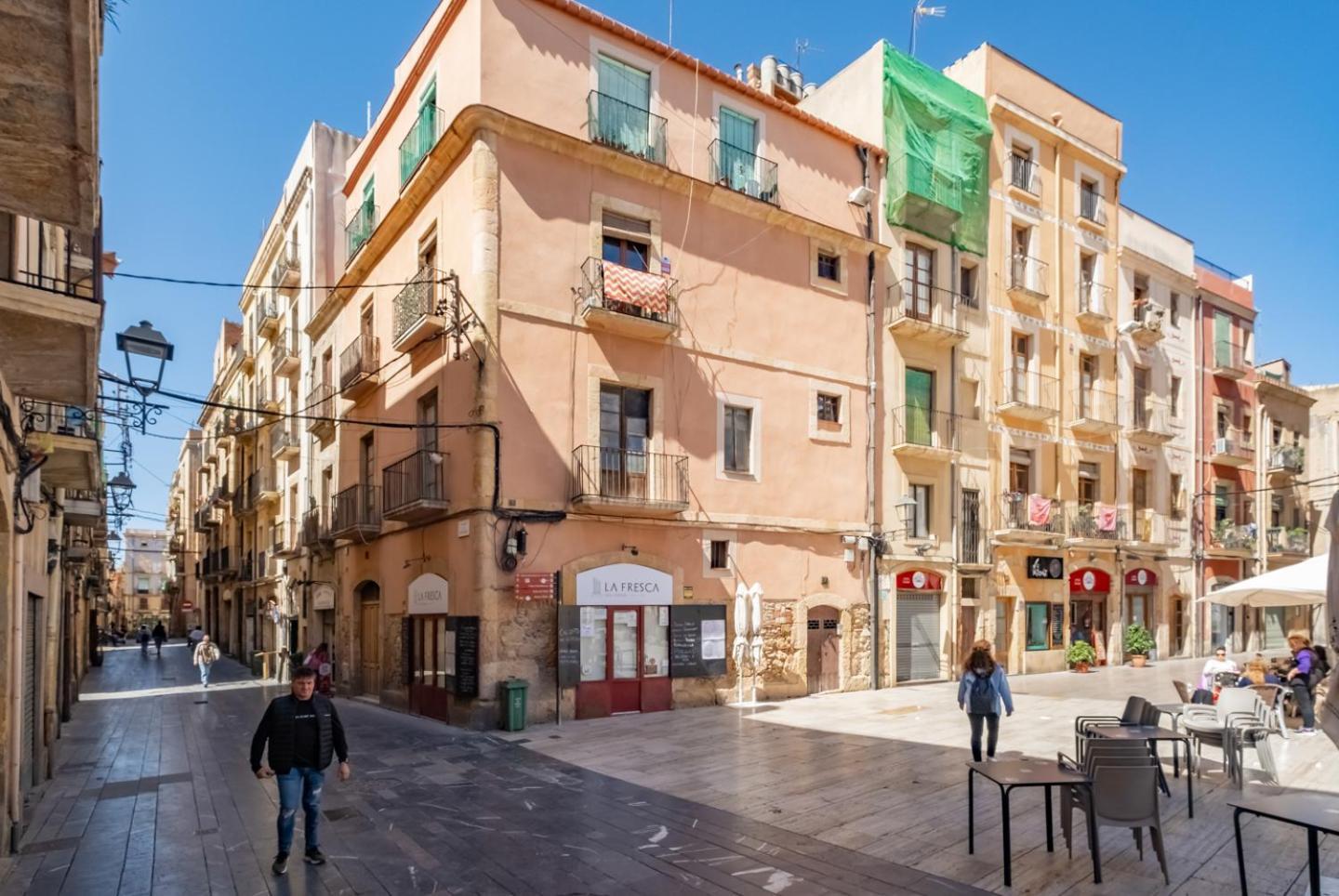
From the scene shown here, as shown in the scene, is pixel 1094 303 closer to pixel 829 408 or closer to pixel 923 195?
pixel 923 195

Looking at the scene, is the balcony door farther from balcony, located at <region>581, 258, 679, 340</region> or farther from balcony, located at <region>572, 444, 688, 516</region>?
balcony, located at <region>581, 258, 679, 340</region>

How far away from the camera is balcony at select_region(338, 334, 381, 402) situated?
1894cm

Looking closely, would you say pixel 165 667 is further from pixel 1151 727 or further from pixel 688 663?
pixel 1151 727

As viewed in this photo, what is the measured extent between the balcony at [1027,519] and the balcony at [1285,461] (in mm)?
14989

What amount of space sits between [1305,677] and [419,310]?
1704cm

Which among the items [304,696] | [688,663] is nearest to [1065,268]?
[688,663]

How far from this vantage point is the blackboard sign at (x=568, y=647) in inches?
567

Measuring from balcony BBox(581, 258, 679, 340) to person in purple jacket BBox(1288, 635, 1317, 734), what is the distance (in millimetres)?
12337

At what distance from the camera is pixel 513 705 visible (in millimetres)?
13516

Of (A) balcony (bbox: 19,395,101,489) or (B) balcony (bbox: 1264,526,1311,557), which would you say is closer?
(A) balcony (bbox: 19,395,101,489)

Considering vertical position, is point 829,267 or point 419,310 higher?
point 829,267

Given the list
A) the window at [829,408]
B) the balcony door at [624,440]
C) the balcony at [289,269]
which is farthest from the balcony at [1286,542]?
the balcony at [289,269]

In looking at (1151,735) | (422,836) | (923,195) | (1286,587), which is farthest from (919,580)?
(422,836)

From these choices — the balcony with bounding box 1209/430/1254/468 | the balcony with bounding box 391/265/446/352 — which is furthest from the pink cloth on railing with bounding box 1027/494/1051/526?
the balcony with bounding box 391/265/446/352
